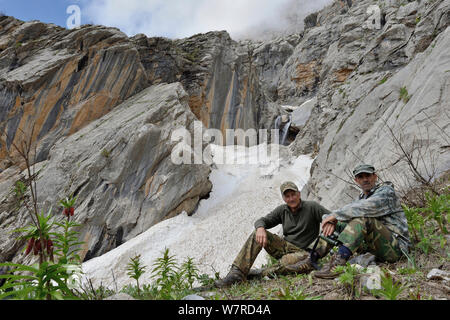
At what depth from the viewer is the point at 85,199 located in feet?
49.8

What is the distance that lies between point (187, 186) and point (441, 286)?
49.4 feet

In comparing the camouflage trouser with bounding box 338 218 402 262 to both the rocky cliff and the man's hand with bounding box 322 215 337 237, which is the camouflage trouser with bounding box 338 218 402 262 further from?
the rocky cliff

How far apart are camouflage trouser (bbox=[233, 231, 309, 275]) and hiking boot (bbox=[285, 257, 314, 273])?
4.8 inches

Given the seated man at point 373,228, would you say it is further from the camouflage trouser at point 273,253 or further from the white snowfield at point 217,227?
the white snowfield at point 217,227

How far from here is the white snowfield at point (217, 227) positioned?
1157 cm

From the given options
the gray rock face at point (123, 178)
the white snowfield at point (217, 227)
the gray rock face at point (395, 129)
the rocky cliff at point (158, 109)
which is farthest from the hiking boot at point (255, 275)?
the gray rock face at point (123, 178)

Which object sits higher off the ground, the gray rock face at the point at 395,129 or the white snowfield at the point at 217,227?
the gray rock face at the point at 395,129

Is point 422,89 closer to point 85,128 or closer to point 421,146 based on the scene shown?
point 421,146

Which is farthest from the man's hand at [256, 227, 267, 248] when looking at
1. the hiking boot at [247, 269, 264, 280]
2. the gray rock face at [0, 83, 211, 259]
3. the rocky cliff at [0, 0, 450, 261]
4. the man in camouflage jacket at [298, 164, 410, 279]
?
the gray rock face at [0, 83, 211, 259]

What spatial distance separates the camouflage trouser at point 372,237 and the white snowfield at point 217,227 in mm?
5359

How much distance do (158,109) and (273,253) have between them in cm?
1534

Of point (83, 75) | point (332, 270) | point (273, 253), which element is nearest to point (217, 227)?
point (273, 253)

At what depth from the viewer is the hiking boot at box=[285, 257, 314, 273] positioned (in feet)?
12.7

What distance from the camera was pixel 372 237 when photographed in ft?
10.9
